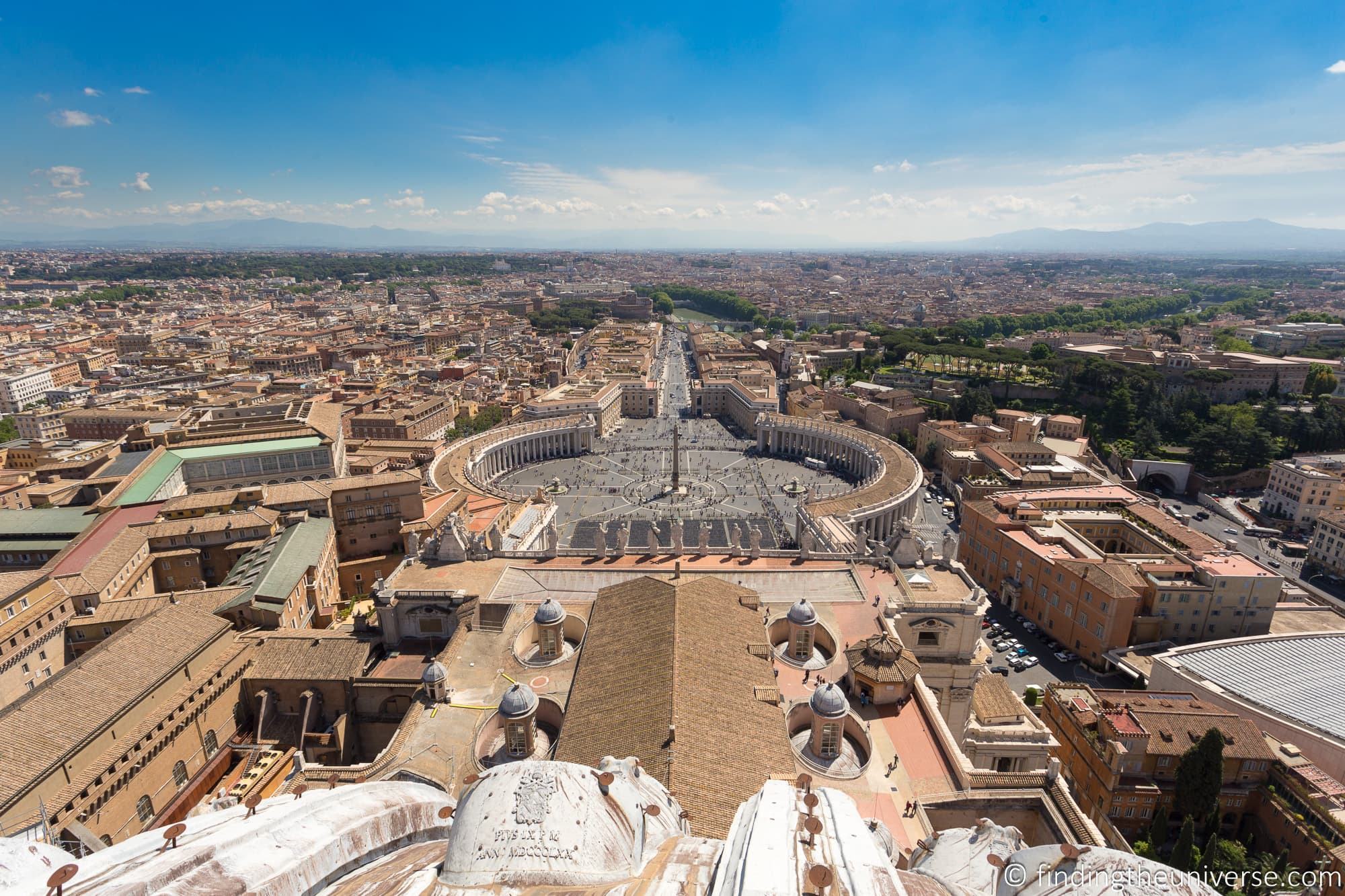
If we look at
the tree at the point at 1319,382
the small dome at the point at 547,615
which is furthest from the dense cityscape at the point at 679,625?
the tree at the point at 1319,382

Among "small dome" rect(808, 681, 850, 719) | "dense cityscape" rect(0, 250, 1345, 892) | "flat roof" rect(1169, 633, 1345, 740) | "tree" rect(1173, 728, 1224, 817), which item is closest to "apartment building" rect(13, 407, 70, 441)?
"dense cityscape" rect(0, 250, 1345, 892)

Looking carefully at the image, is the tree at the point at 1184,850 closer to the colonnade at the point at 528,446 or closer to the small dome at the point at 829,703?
the small dome at the point at 829,703

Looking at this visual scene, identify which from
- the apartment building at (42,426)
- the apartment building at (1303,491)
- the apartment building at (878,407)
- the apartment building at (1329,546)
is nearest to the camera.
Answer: the apartment building at (1329,546)

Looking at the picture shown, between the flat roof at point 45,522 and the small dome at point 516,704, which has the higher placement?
the small dome at point 516,704

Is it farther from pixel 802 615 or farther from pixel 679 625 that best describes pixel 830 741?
pixel 679 625

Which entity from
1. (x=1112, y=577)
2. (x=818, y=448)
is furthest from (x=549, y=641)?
(x=818, y=448)

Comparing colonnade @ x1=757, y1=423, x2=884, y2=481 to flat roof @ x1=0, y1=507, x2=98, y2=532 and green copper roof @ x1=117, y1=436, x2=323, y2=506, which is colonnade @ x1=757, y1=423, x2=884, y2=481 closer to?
green copper roof @ x1=117, y1=436, x2=323, y2=506
